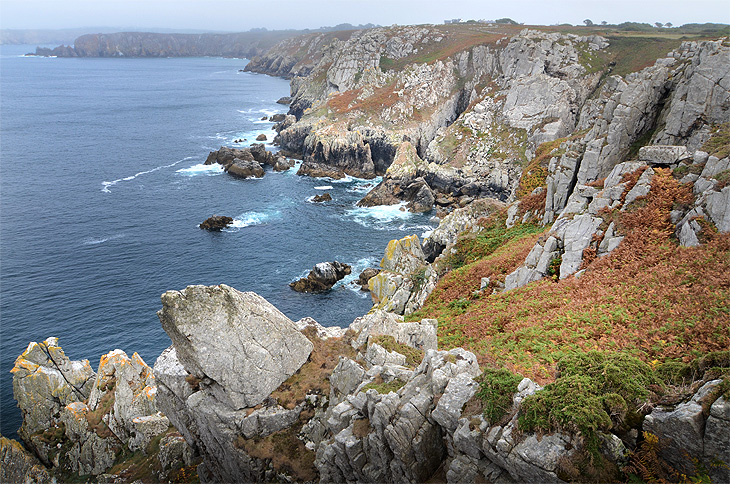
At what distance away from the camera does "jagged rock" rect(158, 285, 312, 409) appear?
20.0 meters

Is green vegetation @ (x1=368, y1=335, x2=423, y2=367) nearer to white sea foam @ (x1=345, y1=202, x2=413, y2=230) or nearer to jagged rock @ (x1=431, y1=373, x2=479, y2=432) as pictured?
jagged rock @ (x1=431, y1=373, x2=479, y2=432)

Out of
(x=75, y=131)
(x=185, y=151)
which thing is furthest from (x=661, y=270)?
(x=75, y=131)

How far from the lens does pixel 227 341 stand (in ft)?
67.3

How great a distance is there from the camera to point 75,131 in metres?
131

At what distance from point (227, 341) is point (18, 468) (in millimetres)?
25846

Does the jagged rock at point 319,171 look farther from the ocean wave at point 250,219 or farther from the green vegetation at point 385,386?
the green vegetation at point 385,386

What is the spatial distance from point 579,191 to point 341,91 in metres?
123

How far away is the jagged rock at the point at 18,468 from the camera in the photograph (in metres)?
32.3

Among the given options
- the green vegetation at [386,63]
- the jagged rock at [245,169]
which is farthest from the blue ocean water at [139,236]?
the green vegetation at [386,63]

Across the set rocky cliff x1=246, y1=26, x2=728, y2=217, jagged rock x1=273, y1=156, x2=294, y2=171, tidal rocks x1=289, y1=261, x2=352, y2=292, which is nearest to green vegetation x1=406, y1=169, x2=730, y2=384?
rocky cliff x1=246, y1=26, x2=728, y2=217

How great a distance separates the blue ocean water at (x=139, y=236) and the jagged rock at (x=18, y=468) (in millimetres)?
5707

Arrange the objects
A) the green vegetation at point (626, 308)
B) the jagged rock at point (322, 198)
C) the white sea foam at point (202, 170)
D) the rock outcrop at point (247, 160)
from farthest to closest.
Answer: the white sea foam at point (202, 170) < the rock outcrop at point (247, 160) < the jagged rock at point (322, 198) < the green vegetation at point (626, 308)

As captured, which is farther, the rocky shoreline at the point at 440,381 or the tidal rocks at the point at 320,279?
the tidal rocks at the point at 320,279

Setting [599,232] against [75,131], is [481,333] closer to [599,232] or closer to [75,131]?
[599,232]
